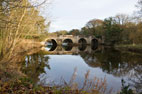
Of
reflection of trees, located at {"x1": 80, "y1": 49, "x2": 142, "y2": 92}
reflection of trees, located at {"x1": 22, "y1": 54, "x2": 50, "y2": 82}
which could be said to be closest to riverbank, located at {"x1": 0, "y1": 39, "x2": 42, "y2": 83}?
reflection of trees, located at {"x1": 22, "y1": 54, "x2": 50, "y2": 82}

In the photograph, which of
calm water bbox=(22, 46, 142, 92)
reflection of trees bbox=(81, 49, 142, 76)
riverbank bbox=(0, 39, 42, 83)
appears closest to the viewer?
riverbank bbox=(0, 39, 42, 83)

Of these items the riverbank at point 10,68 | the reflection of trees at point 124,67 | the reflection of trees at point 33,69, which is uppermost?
the riverbank at point 10,68

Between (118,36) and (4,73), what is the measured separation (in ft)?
92.3

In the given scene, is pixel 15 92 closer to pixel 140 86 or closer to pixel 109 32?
pixel 140 86

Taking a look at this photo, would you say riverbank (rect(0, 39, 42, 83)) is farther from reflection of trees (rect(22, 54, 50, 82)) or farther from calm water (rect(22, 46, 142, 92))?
calm water (rect(22, 46, 142, 92))

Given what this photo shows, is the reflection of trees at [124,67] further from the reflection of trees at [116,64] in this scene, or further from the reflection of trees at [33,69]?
the reflection of trees at [33,69]

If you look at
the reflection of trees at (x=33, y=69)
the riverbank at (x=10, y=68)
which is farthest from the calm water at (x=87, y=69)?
the riverbank at (x=10, y=68)

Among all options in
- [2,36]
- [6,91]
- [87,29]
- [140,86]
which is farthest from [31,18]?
[87,29]

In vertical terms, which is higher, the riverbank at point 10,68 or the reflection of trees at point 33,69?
the riverbank at point 10,68

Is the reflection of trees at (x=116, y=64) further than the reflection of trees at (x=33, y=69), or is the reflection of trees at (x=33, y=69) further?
the reflection of trees at (x=116, y=64)

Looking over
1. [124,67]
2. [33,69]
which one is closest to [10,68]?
[33,69]

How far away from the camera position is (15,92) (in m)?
2.57

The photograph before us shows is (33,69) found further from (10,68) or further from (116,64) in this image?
(116,64)

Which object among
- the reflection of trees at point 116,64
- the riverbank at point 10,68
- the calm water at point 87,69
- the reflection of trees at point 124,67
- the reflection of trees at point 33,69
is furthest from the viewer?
the reflection of trees at point 116,64
